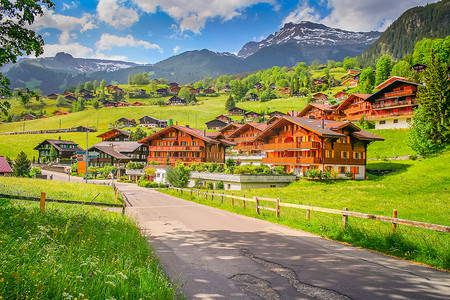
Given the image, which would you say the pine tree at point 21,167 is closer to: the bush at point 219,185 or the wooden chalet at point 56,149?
the wooden chalet at point 56,149

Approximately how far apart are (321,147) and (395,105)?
1194 inches

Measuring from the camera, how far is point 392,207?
23.5 m

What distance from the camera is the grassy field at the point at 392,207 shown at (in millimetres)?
9859

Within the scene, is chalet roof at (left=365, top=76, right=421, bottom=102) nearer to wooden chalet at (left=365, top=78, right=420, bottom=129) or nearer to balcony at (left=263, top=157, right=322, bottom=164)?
wooden chalet at (left=365, top=78, right=420, bottom=129)

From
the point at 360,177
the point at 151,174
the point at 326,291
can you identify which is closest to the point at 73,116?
the point at 151,174

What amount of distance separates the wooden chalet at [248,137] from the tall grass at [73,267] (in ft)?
213

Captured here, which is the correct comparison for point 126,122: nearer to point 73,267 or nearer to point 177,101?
point 177,101

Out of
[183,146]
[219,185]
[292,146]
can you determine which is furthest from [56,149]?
[292,146]

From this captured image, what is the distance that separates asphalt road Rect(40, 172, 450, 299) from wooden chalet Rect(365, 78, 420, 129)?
61.2 m

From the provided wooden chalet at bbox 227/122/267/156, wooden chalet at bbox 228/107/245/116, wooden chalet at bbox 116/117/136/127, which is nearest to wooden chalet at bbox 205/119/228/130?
wooden chalet at bbox 228/107/245/116

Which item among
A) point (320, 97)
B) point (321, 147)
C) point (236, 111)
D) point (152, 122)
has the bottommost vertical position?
point (321, 147)

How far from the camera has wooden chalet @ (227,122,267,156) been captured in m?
74.9

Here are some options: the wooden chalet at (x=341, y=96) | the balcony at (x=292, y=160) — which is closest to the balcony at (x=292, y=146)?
the balcony at (x=292, y=160)

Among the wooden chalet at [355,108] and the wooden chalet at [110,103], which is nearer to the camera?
the wooden chalet at [355,108]
